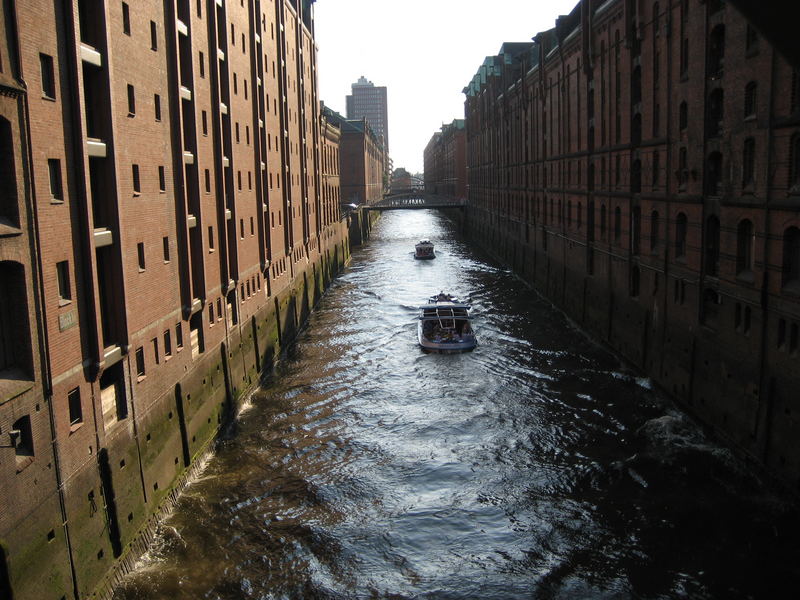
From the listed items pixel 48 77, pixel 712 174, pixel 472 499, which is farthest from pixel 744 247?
pixel 48 77

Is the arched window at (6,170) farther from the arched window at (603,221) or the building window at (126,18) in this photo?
the arched window at (603,221)

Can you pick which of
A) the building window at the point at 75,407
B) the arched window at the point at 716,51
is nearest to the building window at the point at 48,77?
the building window at the point at 75,407

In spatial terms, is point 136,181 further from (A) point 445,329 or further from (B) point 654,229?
(A) point 445,329

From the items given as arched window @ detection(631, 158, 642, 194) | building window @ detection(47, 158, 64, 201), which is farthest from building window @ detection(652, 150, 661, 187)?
building window @ detection(47, 158, 64, 201)

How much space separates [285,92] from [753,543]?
33.7 meters

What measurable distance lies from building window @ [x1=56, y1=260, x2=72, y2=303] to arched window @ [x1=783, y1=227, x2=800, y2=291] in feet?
52.1

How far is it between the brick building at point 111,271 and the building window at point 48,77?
38mm

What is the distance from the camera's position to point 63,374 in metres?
13.4

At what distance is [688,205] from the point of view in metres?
24.6

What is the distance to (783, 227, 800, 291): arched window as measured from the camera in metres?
17.8

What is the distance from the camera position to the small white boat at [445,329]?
Result: 3462cm

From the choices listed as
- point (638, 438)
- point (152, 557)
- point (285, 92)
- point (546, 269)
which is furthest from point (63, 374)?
point (546, 269)

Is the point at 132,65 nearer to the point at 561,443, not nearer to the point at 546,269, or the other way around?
the point at 561,443

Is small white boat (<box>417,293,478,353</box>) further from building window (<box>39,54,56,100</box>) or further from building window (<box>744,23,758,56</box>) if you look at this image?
building window (<box>39,54,56,100</box>)
